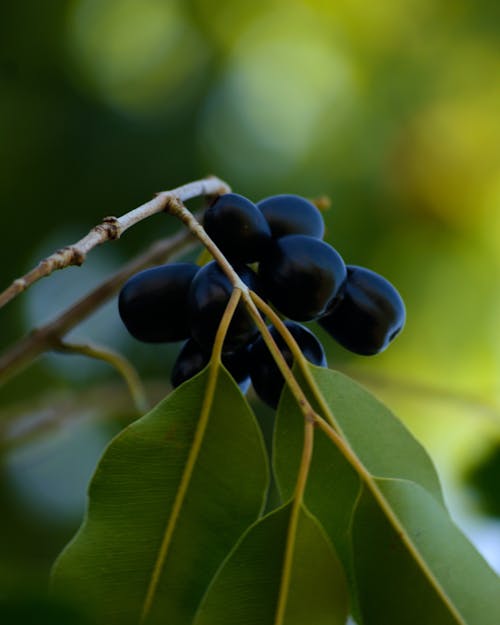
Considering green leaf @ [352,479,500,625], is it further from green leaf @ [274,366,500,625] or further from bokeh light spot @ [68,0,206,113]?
bokeh light spot @ [68,0,206,113]

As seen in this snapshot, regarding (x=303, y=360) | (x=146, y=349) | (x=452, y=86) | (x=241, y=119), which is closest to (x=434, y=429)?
(x=146, y=349)

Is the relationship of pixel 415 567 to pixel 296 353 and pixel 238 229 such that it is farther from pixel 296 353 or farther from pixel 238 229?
pixel 238 229

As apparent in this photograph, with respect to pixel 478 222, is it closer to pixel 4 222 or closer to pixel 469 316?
pixel 469 316

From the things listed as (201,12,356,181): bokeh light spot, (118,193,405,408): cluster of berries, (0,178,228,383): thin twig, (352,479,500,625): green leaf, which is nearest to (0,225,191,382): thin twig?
(0,178,228,383): thin twig

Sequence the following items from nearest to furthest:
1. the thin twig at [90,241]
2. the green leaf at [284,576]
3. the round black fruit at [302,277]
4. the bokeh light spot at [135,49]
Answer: the thin twig at [90,241], the green leaf at [284,576], the round black fruit at [302,277], the bokeh light spot at [135,49]

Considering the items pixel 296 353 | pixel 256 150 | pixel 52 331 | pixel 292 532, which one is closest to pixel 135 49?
pixel 256 150

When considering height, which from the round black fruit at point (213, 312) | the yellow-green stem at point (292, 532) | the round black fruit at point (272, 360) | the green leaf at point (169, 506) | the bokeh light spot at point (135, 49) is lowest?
the yellow-green stem at point (292, 532)

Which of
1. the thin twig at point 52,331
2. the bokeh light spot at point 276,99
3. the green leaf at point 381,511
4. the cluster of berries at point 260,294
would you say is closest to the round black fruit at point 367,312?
the cluster of berries at point 260,294

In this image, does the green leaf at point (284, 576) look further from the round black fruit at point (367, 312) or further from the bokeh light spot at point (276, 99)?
the bokeh light spot at point (276, 99)
